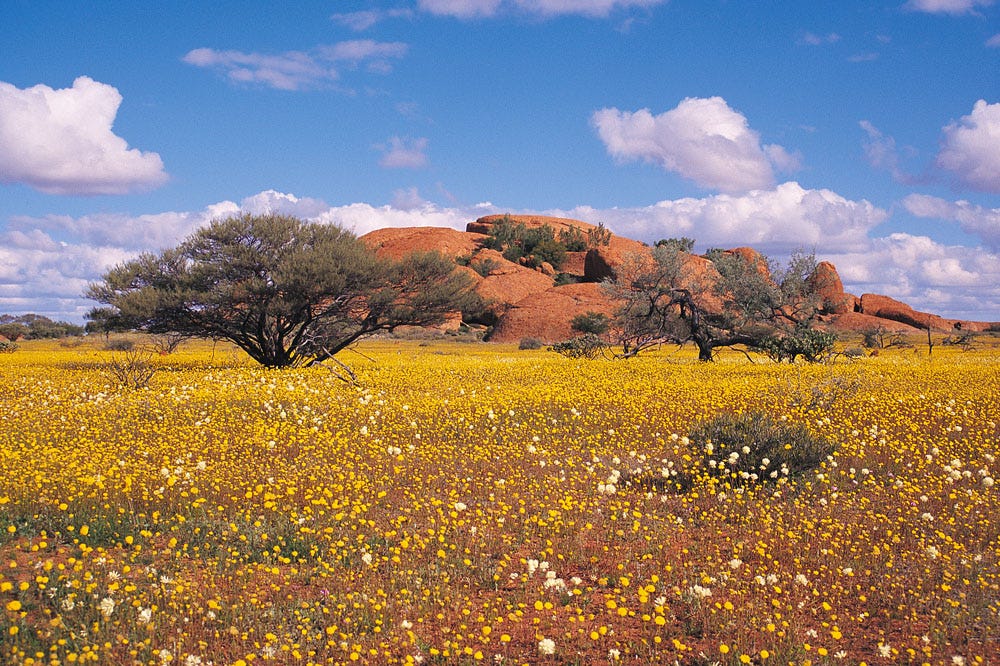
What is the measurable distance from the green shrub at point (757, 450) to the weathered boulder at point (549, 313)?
4490cm

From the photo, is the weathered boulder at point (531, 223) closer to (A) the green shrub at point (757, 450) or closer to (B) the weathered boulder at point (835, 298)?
(B) the weathered boulder at point (835, 298)

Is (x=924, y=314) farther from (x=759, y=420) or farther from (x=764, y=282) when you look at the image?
(x=759, y=420)

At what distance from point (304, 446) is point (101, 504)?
2.92 meters

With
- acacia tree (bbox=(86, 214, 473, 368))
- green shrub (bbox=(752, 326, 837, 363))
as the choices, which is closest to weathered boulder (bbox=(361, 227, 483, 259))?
acacia tree (bbox=(86, 214, 473, 368))

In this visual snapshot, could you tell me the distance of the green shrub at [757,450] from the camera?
8461mm

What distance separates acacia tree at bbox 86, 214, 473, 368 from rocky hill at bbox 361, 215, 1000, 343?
1676 centimetres

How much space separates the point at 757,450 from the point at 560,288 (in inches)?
2190

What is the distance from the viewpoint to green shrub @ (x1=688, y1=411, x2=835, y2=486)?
8.46 metres

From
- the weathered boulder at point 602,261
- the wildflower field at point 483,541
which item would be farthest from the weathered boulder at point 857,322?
the wildflower field at point 483,541

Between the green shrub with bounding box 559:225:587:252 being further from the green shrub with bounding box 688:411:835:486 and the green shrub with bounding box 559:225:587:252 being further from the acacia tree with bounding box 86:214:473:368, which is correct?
the green shrub with bounding box 688:411:835:486

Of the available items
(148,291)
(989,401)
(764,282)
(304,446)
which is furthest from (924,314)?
(304,446)

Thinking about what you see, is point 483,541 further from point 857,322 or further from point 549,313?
point 857,322

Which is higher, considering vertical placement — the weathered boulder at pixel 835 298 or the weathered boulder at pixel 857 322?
the weathered boulder at pixel 835 298

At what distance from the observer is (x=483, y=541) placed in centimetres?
645
